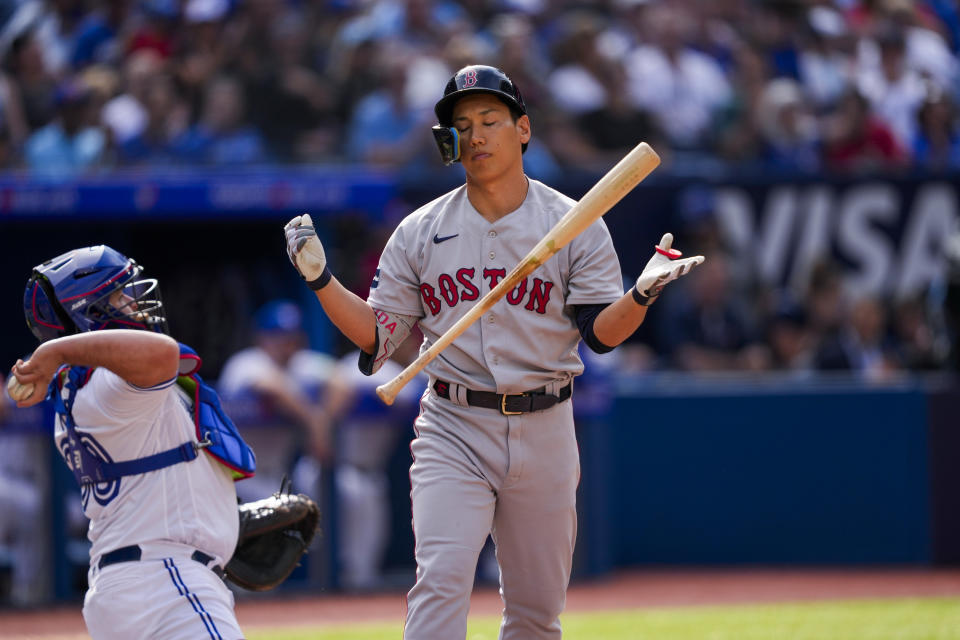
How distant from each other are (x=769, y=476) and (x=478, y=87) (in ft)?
20.1

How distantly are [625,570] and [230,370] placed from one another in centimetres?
314

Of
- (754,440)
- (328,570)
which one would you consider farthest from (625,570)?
(328,570)

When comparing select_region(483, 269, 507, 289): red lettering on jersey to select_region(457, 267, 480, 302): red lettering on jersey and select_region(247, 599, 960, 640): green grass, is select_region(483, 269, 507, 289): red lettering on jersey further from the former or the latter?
select_region(247, 599, 960, 640): green grass

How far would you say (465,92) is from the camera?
4.21 m

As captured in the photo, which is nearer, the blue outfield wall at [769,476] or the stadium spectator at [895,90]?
the blue outfield wall at [769,476]

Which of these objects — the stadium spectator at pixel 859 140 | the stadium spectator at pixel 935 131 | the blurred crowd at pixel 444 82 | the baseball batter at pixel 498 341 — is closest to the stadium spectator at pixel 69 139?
the blurred crowd at pixel 444 82

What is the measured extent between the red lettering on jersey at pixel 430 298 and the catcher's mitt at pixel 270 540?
73cm

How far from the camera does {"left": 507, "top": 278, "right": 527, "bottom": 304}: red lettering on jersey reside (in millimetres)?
4254

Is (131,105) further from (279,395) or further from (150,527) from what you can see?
(150,527)

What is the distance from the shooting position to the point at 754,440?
973cm

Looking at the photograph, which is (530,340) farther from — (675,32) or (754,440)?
(675,32)

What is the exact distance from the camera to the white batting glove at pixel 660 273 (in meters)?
3.88

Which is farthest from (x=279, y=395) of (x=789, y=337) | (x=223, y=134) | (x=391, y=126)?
(x=789, y=337)

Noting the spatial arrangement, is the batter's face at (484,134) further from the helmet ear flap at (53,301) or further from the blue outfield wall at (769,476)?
the blue outfield wall at (769,476)
